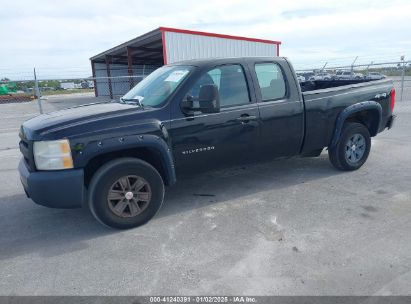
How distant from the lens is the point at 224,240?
3.48 metres

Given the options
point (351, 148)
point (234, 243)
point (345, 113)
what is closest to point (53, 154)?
point (234, 243)

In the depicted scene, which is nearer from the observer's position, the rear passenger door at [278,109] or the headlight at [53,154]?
the headlight at [53,154]

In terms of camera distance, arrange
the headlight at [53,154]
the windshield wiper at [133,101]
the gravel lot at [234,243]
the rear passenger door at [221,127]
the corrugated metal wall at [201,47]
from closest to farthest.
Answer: the gravel lot at [234,243] < the headlight at [53,154] < the rear passenger door at [221,127] < the windshield wiper at [133,101] < the corrugated metal wall at [201,47]

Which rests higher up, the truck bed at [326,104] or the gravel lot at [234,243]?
the truck bed at [326,104]

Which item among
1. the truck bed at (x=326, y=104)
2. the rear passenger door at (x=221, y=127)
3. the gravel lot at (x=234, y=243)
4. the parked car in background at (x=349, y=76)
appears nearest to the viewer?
the gravel lot at (x=234, y=243)

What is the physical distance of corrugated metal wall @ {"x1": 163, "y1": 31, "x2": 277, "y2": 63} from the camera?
18078mm

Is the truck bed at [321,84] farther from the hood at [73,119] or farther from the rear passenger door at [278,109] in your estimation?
the hood at [73,119]

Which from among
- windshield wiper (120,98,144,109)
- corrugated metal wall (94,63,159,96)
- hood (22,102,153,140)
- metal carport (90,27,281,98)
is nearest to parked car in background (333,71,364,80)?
windshield wiper (120,98,144,109)

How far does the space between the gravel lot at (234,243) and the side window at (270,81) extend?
1.33 m

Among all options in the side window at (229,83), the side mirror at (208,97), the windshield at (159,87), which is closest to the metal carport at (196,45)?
the windshield at (159,87)

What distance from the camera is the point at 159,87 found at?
171 inches

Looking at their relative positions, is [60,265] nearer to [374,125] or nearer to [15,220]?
[15,220]

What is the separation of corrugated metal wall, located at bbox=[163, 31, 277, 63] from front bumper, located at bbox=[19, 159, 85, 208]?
14.7m

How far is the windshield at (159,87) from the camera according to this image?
4.11 meters
